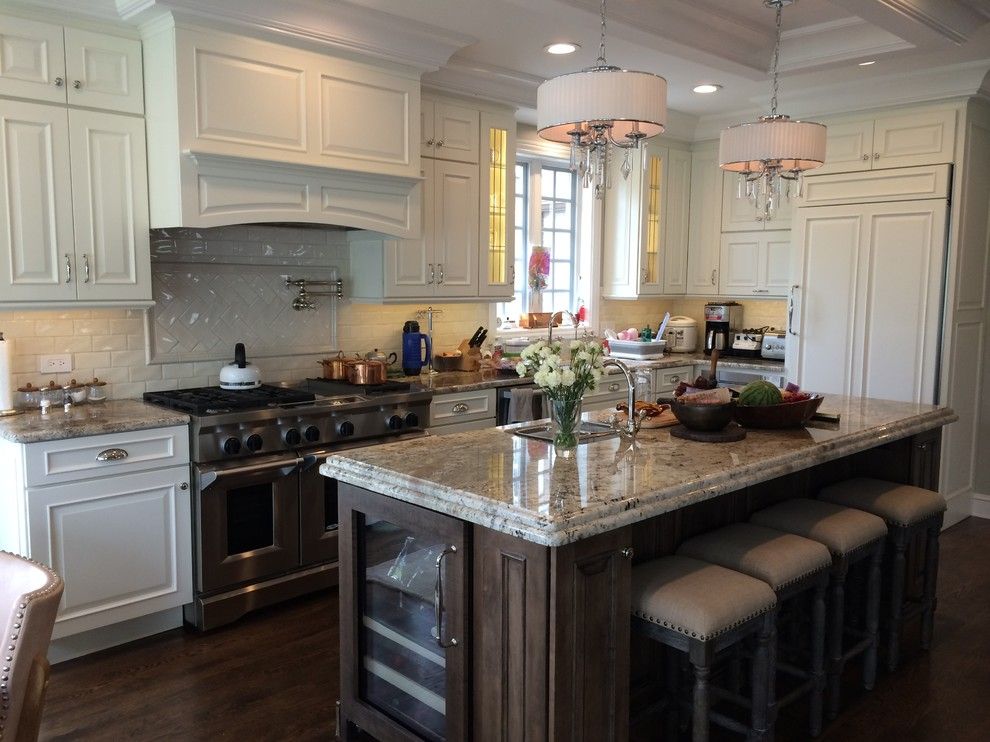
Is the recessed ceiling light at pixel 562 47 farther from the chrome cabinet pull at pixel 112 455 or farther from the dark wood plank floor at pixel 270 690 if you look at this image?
the dark wood plank floor at pixel 270 690

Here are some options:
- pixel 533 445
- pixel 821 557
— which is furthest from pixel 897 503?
pixel 533 445

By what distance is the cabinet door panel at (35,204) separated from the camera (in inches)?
126

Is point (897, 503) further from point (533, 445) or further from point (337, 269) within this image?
point (337, 269)

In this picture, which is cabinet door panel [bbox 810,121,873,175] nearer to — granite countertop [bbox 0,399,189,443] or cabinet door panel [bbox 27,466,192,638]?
granite countertop [bbox 0,399,189,443]

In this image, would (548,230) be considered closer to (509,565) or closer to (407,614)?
(407,614)

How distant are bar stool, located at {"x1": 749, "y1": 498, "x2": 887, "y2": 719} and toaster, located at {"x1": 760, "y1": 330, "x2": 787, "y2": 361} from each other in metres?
2.81

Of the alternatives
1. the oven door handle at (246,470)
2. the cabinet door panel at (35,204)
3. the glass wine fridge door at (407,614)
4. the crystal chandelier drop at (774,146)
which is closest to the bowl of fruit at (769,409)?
the crystal chandelier drop at (774,146)

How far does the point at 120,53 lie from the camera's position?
3461mm

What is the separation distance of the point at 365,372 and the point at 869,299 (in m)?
3.13

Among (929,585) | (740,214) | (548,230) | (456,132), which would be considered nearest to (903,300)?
(740,214)

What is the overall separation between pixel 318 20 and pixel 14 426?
2.10 m

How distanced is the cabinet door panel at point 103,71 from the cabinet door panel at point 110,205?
6cm

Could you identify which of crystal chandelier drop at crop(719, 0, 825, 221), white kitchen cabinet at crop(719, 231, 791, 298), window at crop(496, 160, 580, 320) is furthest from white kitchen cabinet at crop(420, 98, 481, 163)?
white kitchen cabinet at crop(719, 231, 791, 298)

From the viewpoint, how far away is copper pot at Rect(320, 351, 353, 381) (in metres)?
4.32
